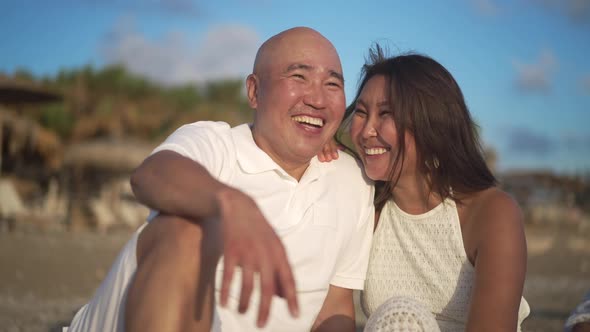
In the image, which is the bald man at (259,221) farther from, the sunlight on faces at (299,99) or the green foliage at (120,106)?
the green foliage at (120,106)

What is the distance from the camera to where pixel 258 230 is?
59.9 inches

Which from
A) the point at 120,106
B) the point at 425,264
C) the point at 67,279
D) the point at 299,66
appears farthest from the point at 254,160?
the point at 120,106

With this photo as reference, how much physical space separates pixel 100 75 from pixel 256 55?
3195 centimetres

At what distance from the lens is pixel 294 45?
299 cm

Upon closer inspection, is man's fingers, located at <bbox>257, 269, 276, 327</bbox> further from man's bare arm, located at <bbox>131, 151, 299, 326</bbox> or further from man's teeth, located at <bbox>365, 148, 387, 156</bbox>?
man's teeth, located at <bbox>365, 148, 387, 156</bbox>

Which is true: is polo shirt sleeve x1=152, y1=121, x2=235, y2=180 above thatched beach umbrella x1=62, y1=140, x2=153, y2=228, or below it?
above

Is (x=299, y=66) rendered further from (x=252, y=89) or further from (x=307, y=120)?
(x=252, y=89)

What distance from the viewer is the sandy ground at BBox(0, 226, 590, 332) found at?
5648 millimetres

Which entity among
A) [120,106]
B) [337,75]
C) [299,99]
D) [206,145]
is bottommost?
[120,106]

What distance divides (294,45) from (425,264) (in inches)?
54.2

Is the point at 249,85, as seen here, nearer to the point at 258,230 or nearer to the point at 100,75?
the point at 258,230

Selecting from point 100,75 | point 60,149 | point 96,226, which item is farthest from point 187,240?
point 100,75

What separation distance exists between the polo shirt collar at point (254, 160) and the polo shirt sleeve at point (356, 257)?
0.37 m

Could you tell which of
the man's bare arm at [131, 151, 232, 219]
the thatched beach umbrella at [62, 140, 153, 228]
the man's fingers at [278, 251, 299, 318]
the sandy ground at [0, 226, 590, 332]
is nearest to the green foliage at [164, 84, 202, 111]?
the thatched beach umbrella at [62, 140, 153, 228]
